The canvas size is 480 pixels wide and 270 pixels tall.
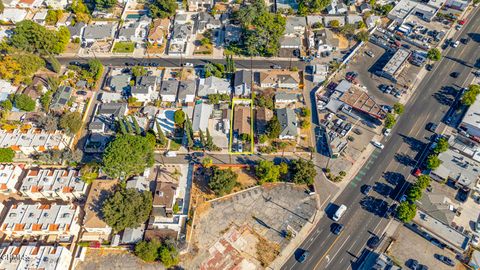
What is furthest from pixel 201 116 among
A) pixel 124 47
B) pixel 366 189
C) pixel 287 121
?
pixel 366 189

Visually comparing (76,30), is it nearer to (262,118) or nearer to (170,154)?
(170,154)

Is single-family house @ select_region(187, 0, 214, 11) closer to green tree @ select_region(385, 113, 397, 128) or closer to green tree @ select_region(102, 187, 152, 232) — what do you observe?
green tree @ select_region(385, 113, 397, 128)

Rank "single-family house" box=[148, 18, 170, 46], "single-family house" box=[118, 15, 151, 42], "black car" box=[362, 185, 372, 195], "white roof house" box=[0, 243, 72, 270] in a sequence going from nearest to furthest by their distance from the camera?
"white roof house" box=[0, 243, 72, 270] < "black car" box=[362, 185, 372, 195] < "single-family house" box=[148, 18, 170, 46] < "single-family house" box=[118, 15, 151, 42]

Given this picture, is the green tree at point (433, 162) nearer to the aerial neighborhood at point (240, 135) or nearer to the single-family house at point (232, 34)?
the aerial neighborhood at point (240, 135)

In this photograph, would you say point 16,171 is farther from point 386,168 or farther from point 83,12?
point 386,168

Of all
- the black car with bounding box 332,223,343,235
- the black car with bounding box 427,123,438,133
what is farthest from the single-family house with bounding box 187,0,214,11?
the black car with bounding box 332,223,343,235

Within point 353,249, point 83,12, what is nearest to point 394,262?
point 353,249
